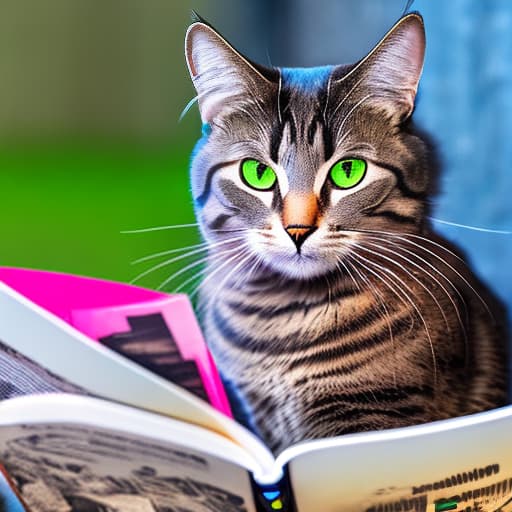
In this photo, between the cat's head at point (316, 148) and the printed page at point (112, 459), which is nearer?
the printed page at point (112, 459)

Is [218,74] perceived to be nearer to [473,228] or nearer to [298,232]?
[298,232]

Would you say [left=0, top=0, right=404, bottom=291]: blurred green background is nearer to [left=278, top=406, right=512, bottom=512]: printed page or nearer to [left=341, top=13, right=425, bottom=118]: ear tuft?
[left=341, top=13, right=425, bottom=118]: ear tuft

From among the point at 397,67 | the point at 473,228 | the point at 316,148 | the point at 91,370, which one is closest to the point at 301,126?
the point at 316,148

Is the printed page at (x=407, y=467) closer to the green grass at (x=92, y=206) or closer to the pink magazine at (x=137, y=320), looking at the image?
the pink magazine at (x=137, y=320)

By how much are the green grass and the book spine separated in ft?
0.99

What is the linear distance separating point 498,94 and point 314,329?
38cm

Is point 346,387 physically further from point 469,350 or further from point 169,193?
point 169,193

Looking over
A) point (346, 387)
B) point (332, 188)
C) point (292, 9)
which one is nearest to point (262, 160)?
point (332, 188)

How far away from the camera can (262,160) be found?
85 cm

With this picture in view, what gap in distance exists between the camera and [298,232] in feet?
2.74

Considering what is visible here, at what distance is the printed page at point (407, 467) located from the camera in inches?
29.0

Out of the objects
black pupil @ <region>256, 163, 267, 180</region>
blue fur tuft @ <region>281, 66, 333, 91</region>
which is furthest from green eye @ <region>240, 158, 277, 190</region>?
blue fur tuft @ <region>281, 66, 333, 91</region>

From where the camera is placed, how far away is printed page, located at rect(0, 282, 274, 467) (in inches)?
29.4

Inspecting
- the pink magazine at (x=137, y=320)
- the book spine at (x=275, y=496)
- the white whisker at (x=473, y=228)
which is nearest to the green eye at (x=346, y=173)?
the white whisker at (x=473, y=228)
